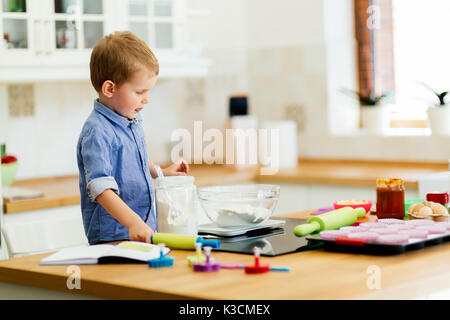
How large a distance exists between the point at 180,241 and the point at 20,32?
6.09ft

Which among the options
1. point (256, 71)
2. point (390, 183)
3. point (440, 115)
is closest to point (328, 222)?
point (390, 183)

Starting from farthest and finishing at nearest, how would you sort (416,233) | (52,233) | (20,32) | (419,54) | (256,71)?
(256,71)
(419,54)
(20,32)
(52,233)
(416,233)

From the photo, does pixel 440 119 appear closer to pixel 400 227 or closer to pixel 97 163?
pixel 400 227

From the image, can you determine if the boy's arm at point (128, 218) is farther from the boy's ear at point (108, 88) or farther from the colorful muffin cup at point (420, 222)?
the colorful muffin cup at point (420, 222)

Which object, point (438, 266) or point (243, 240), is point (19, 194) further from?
point (438, 266)

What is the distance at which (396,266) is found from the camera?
1.61m

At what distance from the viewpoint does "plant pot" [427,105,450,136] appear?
12.8 ft

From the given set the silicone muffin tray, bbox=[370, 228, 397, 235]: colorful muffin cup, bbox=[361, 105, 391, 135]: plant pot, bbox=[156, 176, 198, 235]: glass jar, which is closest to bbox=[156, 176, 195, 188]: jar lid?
bbox=[156, 176, 198, 235]: glass jar

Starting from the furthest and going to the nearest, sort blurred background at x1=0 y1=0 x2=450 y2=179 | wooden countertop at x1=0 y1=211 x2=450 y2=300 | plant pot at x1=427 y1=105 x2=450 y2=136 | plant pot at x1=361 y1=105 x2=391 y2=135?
1. plant pot at x1=361 y1=105 x2=391 y2=135
2. plant pot at x1=427 y1=105 x2=450 y2=136
3. blurred background at x1=0 y1=0 x2=450 y2=179
4. wooden countertop at x1=0 y1=211 x2=450 y2=300

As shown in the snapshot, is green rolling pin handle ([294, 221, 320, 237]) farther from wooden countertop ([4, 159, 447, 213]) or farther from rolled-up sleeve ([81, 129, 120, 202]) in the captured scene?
wooden countertop ([4, 159, 447, 213])

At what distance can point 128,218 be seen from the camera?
1.88 metres

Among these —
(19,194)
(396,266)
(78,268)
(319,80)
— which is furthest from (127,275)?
(319,80)

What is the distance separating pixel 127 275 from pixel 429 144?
2.70m

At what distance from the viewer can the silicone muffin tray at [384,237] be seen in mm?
1723
